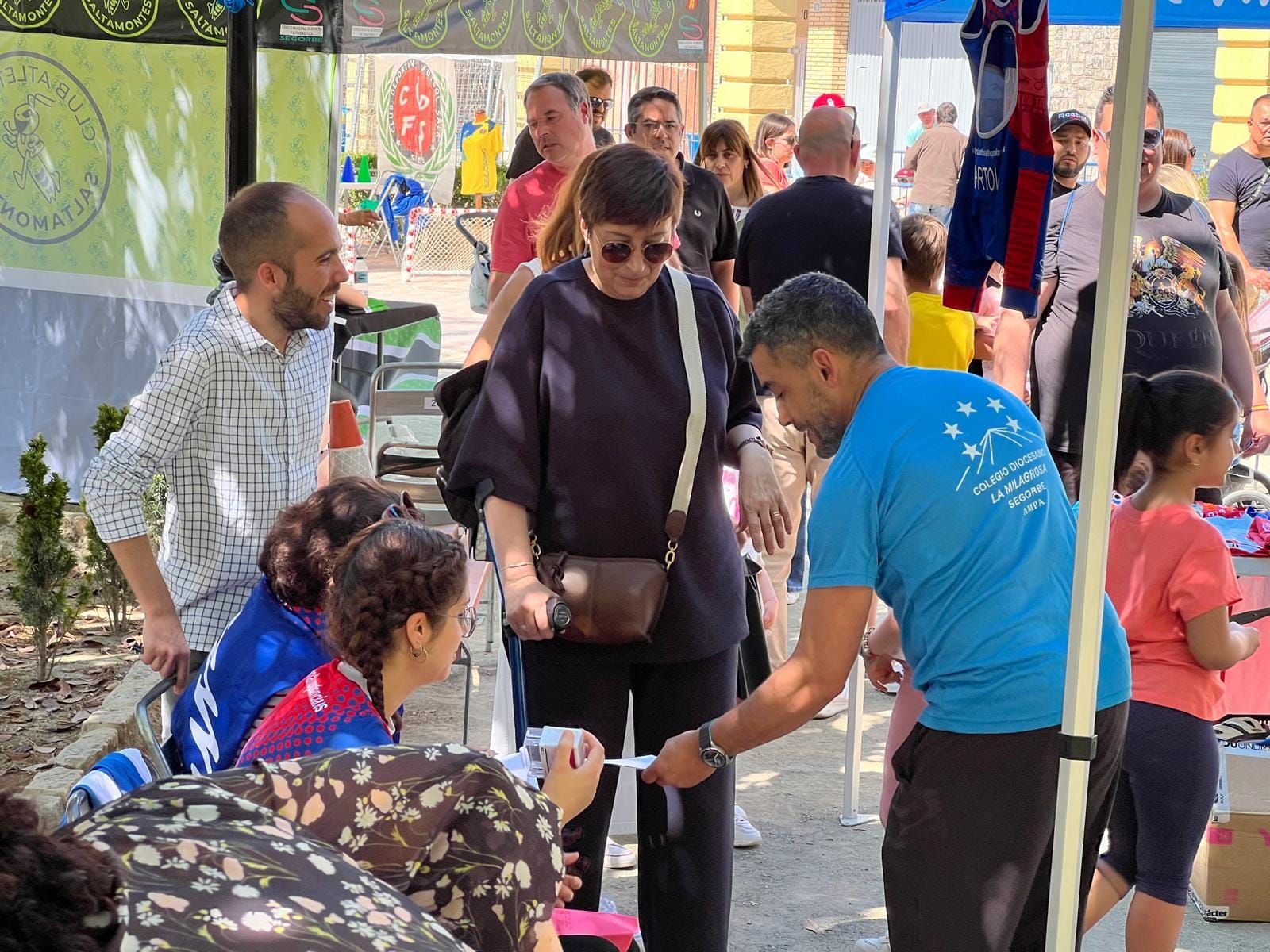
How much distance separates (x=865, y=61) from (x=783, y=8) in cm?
817

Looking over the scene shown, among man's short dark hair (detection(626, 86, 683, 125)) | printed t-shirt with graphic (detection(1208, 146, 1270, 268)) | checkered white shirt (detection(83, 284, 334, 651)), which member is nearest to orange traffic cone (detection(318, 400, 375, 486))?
checkered white shirt (detection(83, 284, 334, 651))

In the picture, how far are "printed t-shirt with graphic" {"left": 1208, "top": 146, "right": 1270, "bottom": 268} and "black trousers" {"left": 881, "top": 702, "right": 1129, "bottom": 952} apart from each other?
22.6 ft

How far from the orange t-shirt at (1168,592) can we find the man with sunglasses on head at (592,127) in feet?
12.1

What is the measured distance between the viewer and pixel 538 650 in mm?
2818

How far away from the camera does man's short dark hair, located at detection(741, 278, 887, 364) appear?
2330 millimetres

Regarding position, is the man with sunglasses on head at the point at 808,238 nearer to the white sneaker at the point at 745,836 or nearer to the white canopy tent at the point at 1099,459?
the white sneaker at the point at 745,836

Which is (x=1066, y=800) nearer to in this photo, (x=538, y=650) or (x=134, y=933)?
(x=538, y=650)

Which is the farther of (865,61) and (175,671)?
(865,61)

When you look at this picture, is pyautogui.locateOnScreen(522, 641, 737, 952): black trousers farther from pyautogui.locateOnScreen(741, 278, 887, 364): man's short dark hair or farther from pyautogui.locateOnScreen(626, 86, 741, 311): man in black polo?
pyautogui.locateOnScreen(626, 86, 741, 311): man in black polo

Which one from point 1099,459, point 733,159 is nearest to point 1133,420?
point 1099,459

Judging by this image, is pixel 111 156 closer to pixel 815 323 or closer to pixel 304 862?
pixel 815 323

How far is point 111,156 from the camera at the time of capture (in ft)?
23.6

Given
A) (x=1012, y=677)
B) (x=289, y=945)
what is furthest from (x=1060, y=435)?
(x=289, y=945)

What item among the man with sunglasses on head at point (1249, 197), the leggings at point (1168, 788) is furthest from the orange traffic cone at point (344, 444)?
the man with sunglasses on head at point (1249, 197)
